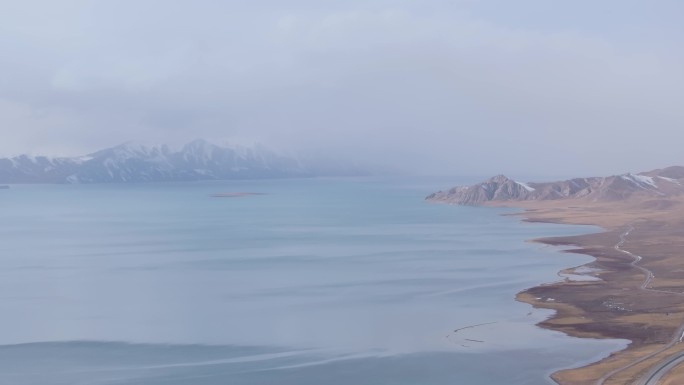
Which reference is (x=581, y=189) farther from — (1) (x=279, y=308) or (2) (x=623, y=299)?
(1) (x=279, y=308)

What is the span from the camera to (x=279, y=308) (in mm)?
40438

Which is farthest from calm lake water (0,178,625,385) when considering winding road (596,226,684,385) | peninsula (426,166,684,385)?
winding road (596,226,684,385)

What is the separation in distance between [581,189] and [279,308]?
92.7 metres

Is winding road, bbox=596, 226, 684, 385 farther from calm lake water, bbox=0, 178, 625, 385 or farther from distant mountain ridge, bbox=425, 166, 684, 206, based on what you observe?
distant mountain ridge, bbox=425, 166, 684, 206

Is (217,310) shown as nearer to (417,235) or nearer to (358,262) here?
(358,262)

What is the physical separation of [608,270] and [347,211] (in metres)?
60.3

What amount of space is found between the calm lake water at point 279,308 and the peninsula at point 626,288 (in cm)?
131

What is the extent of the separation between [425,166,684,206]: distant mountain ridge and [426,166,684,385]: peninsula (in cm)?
141

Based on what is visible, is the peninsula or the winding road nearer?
the winding road

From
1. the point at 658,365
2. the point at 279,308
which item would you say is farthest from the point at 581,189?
the point at 658,365

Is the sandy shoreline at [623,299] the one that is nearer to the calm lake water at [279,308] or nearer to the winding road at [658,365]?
the winding road at [658,365]

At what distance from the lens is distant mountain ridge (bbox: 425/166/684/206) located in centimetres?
12062

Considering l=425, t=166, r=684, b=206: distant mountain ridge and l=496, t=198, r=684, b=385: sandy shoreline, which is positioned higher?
l=425, t=166, r=684, b=206: distant mountain ridge

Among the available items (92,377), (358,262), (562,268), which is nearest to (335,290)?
(358,262)
